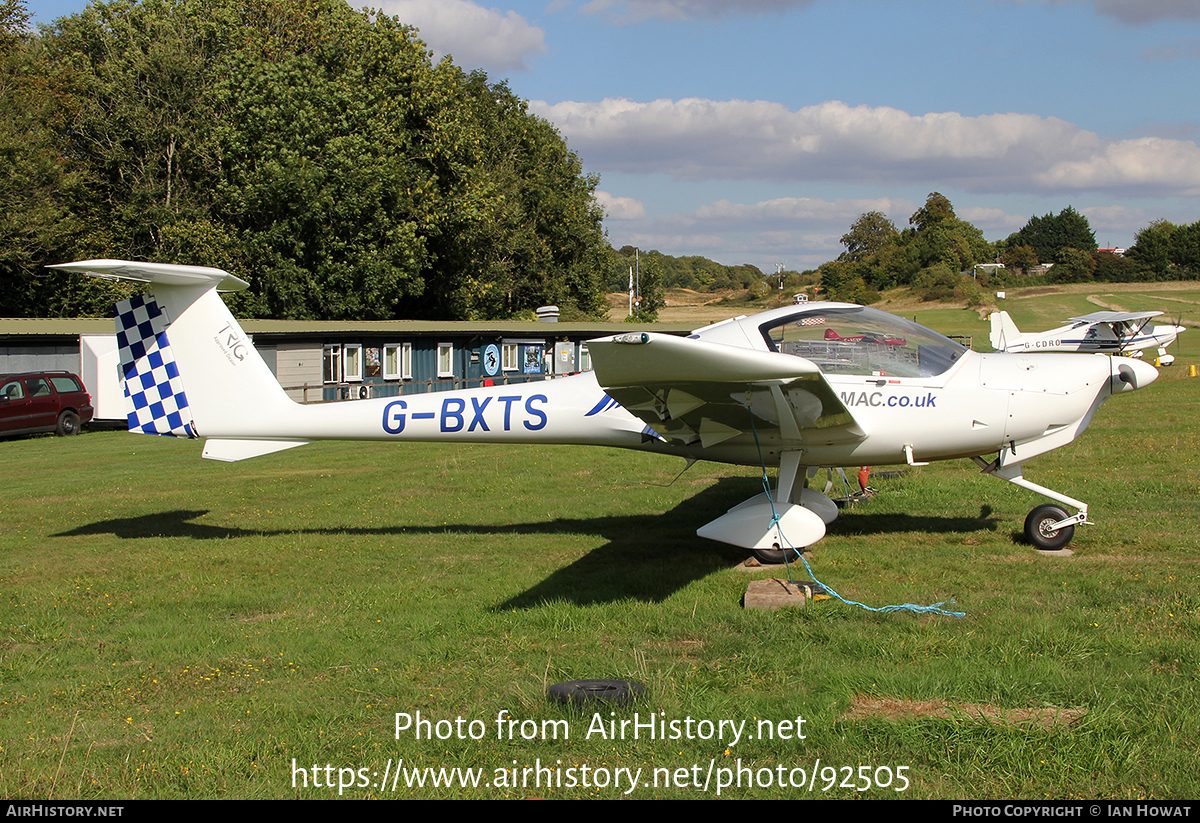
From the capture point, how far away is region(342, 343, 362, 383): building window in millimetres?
31422

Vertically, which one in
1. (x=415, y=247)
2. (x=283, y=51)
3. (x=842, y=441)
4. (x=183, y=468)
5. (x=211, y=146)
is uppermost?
(x=283, y=51)

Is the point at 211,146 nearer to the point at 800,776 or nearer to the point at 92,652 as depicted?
the point at 92,652

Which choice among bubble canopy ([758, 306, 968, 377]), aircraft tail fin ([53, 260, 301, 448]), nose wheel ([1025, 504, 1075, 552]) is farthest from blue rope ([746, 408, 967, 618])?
aircraft tail fin ([53, 260, 301, 448])


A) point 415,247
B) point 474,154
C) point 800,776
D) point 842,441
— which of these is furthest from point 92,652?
point 474,154

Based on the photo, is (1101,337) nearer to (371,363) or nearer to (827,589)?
(371,363)

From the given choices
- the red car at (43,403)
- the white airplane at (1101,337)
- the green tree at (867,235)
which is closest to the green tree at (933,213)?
the green tree at (867,235)

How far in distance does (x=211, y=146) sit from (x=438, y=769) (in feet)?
133

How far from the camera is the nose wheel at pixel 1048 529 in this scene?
8.09 m

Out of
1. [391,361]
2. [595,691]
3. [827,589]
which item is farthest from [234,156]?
[595,691]

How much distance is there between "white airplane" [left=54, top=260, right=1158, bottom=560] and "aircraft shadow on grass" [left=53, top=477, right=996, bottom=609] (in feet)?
2.12

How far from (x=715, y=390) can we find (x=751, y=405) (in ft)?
2.27

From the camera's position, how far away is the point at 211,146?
127 feet

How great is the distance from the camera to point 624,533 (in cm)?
954

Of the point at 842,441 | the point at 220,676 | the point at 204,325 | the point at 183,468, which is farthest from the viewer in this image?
the point at 183,468
